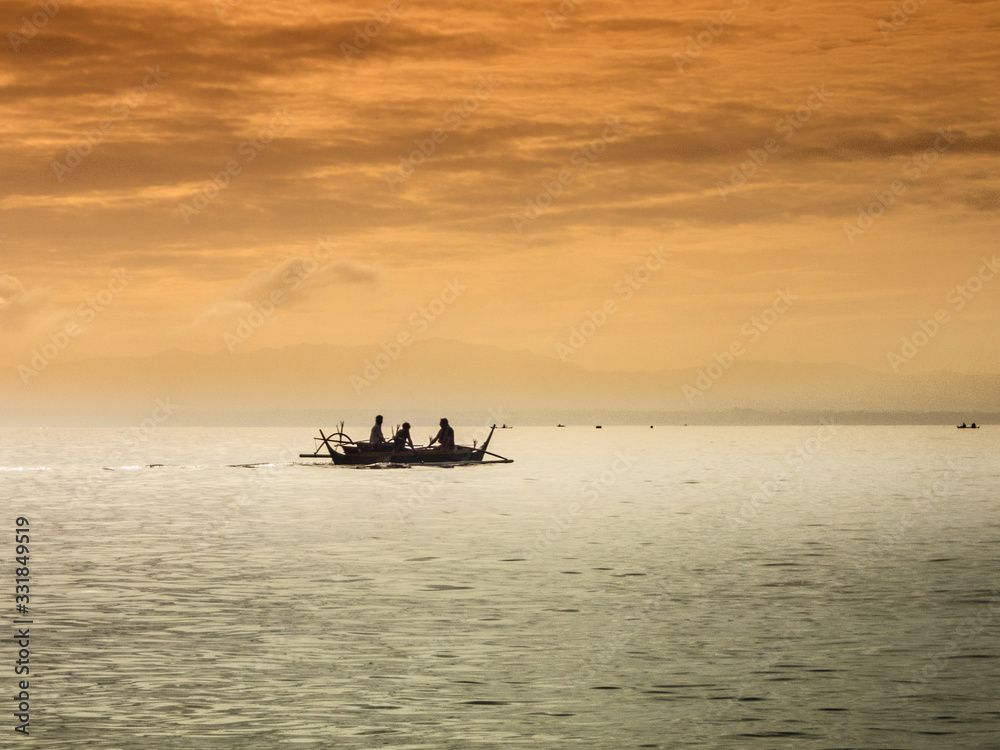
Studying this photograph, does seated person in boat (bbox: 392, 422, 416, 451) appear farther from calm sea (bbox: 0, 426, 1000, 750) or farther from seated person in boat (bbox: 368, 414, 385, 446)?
calm sea (bbox: 0, 426, 1000, 750)

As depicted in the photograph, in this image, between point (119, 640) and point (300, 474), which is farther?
point (300, 474)

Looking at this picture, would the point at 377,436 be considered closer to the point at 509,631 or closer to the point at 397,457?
the point at 397,457

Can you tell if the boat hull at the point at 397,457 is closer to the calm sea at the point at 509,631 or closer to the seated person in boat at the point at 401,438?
the seated person in boat at the point at 401,438

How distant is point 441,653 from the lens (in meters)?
23.0

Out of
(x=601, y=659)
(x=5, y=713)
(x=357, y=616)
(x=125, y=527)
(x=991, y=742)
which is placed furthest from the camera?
(x=125, y=527)

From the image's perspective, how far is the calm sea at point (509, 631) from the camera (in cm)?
1814

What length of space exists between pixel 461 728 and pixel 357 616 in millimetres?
9955

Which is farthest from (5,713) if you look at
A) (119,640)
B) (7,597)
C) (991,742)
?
(991,742)

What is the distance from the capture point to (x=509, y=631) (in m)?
25.2

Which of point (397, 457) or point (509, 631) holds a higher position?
point (397, 457)

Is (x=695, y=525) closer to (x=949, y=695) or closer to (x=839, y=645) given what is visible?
(x=839, y=645)

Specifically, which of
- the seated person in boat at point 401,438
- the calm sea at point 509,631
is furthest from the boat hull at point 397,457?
the calm sea at point 509,631

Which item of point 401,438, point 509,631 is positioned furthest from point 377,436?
point 509,631

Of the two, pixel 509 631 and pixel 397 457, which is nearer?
pixel 509 631
